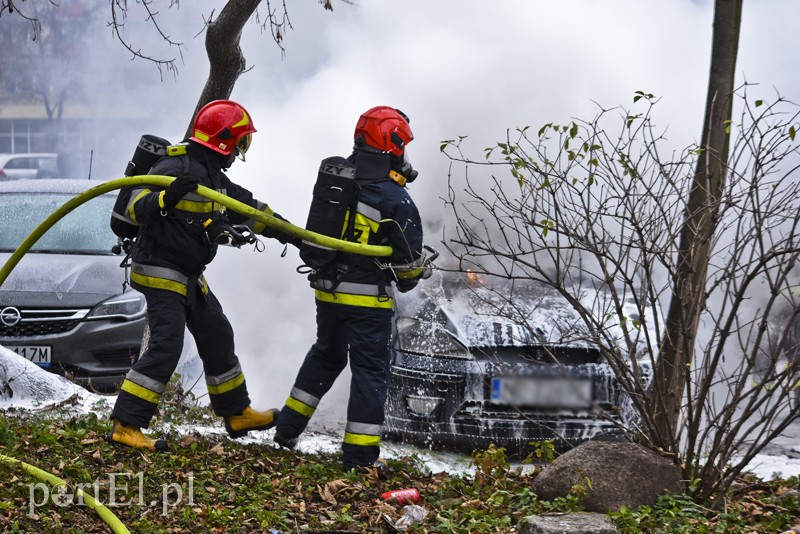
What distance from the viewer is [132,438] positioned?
209 inches

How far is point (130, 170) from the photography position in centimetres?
559

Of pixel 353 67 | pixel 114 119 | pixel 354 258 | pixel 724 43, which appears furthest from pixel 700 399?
pixel 114 119

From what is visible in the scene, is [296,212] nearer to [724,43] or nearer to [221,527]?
[724,43]

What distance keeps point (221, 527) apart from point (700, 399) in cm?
224

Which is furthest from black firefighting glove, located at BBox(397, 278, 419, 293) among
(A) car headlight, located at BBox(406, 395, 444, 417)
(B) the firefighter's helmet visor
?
(B) the firefighter's helmet visor

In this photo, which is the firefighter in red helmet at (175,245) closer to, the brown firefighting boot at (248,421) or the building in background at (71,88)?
the brown firefighting boot at (248,421)

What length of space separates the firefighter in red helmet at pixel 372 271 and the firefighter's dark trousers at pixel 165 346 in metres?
0.61

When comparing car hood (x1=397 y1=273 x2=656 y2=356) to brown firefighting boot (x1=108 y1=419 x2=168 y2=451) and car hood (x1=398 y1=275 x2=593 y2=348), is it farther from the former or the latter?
brown firefighting boot (x1=108 y1=419 x2=168 y2=451)

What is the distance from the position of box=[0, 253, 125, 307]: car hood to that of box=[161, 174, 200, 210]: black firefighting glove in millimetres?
2312

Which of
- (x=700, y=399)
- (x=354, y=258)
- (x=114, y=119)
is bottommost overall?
(x=700, y=399)

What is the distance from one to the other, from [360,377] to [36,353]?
102 inches

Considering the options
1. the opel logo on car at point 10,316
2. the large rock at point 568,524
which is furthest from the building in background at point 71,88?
the large rock at point 568,524

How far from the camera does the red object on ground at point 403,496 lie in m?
4.98

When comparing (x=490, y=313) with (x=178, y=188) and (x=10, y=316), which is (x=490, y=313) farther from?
(x=10, y=316)
